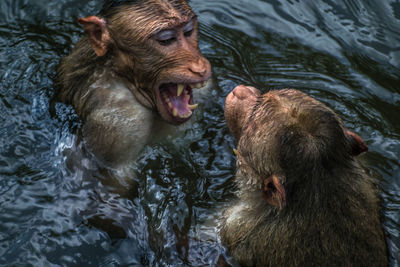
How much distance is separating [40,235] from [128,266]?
1039 millimetres

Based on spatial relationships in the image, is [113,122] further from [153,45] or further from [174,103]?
[153,45]

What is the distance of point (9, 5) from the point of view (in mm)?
8859

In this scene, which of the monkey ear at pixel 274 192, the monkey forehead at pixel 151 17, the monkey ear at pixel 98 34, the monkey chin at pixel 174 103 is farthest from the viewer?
the monkey chin at pixel 174 103

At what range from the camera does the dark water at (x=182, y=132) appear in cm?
614

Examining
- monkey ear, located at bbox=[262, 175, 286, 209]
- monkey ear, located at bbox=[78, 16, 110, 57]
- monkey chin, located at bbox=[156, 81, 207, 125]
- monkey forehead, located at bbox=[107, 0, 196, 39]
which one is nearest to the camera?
monkey ear, located at bbox=[262, 175, 286, 209]

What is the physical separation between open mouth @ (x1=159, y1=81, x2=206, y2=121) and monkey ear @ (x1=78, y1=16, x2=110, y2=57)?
0.78m

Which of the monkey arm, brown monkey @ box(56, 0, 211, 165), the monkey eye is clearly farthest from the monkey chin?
the monkey eye

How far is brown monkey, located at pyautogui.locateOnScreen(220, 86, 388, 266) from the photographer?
4.96 meters

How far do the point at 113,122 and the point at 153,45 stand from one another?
3.28ft

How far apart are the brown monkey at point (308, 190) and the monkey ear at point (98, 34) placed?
1898 millimetres

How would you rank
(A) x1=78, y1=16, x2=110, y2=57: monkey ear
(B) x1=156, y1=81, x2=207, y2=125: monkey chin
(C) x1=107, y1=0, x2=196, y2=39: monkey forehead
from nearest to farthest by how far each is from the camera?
(C) x1=107, y1=0, x2=196, y2=39: monkey forehead < (A) x1=78, y1=16, x2=110, y2=57: monkey ear < (B) x1=156, y1=81, x2=207, y2=125: monkey chin

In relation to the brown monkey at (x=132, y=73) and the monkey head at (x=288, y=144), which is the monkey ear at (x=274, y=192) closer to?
the monkey head at (x=288, y=144)

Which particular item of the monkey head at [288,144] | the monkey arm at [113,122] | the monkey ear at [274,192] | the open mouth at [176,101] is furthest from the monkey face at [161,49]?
the monkey ear at [274,192]

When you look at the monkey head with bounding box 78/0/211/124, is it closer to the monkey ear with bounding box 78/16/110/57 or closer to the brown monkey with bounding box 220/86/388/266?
the monkey ear with bounding box 78/16/110/57
